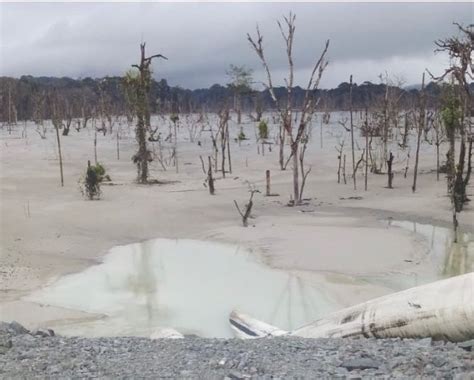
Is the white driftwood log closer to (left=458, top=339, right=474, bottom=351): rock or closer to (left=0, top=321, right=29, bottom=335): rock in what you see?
(left=458, top=339, right=474, bottom=351): rock

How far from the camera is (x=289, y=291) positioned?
9.16 m

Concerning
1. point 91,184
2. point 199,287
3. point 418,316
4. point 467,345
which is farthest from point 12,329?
point 91,184

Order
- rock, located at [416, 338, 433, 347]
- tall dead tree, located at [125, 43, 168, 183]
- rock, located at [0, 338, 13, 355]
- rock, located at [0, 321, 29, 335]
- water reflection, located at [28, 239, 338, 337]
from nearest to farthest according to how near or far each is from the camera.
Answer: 1. rock, located at [416, 338, 433, 347]
2. rock, located at [0, 338, 13, 355]
3. rock, located at [0, 321, 29, 335]
4. water reflection, located at [28, 239, 338, 337]
5. tall dead tree, located at [125, 43, 168, 183]

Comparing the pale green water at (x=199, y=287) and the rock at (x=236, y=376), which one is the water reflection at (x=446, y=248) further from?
the rock at (x=236, y=376)

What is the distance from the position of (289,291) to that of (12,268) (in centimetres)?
431

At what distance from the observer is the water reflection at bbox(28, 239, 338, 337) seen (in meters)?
7.75

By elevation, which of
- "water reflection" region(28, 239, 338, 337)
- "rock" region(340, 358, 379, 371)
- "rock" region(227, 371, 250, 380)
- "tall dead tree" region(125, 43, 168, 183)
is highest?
"tall dead tree" region(125, 43, 168, 183)

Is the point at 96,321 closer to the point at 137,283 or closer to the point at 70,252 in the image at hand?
the point at 137,283

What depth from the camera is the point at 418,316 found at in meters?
4.93

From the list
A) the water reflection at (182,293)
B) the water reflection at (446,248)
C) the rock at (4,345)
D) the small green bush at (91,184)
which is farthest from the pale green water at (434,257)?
the small green bush at (91,184)

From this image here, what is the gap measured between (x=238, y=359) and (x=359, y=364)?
793mm

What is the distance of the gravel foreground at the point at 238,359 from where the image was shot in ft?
13.2

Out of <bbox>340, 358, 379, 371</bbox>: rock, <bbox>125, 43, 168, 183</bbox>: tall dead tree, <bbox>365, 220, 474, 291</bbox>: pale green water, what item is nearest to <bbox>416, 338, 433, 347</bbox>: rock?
<bbox>340, 358, 379, 371</bbox>: rock

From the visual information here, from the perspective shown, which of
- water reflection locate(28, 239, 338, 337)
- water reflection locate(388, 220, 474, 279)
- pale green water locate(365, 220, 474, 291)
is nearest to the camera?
water reflection locate(28, 239, 338, 337)
